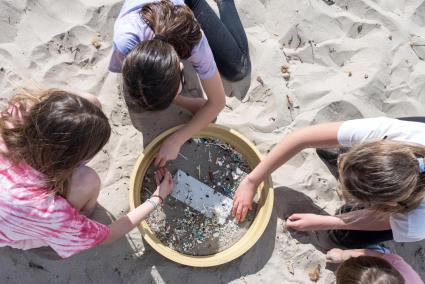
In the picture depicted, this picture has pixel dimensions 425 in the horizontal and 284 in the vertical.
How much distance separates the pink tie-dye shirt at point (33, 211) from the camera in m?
1.39

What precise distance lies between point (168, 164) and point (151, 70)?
68 cm

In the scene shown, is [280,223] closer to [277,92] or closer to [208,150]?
[208,150]

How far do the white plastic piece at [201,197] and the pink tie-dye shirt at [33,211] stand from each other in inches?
21.6

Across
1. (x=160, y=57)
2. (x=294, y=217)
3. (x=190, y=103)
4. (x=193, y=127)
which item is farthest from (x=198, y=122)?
(x=294, y=217)

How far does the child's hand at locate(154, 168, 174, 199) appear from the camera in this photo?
1.86 metres

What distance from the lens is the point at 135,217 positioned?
1751 mm

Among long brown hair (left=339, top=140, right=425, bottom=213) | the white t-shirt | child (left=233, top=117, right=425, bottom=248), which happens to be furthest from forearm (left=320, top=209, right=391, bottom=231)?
long brown hair (left=339, top=140, right=425, bottom=213)

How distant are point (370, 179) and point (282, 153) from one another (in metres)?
0.46

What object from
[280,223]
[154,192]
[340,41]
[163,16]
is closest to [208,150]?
[154,192]

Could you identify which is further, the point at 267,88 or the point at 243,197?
the point at 267,88

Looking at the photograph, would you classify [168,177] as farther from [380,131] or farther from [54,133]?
[380,131]

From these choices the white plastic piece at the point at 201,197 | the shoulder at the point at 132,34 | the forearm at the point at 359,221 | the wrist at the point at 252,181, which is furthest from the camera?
the white plastic piece at the point at 201,197

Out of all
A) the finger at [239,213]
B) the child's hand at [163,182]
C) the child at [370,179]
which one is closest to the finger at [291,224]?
the child at [370,179]

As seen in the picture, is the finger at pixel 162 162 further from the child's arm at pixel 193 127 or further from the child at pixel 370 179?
the child at pixel 370 179
